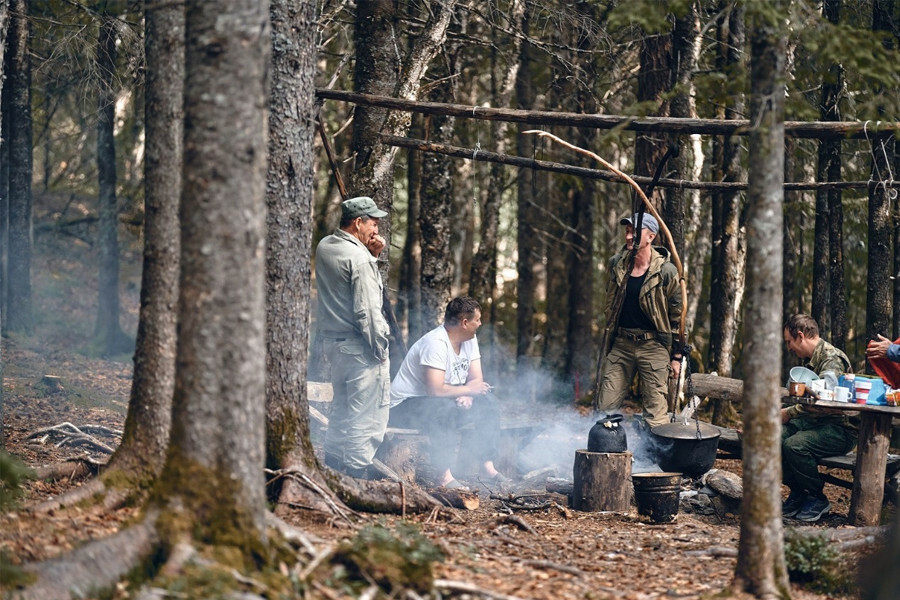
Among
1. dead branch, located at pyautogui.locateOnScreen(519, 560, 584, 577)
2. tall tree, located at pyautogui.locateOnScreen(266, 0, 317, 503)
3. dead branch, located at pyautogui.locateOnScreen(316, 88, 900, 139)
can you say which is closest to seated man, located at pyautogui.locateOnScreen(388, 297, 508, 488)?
dead branch, located at pyautogui.locateOnScreen(316, 88, 900, 139)

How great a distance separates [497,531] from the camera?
247 inches

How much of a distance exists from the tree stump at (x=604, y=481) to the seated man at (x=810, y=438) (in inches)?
57.6

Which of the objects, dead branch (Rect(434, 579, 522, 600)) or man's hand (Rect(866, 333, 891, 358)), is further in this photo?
man's hand (Rect(866, 333, 891, 358))

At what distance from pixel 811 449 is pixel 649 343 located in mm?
1777

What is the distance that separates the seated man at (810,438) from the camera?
7824 millimetres

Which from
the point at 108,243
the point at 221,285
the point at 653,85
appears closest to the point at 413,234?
the point at 108,243

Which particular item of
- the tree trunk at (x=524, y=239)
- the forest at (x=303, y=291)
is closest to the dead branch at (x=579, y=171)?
the forest at (x=303, y=291)

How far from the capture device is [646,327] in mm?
8781

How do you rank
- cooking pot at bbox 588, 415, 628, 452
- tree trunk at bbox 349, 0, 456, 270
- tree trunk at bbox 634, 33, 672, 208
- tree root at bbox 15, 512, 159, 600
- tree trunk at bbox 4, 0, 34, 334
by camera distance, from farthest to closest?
tree trunk at bbox 4, 0, 34, 334 < tree trunk at bbox 634, 33, 672, 208 < tree trunk at bbox 349, 0, 456, 270 < cooking pot at bbox 588, 415, 628, 452 < tree root at bbox 15, 512, 159, 600

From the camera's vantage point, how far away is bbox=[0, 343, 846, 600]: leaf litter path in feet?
15.6

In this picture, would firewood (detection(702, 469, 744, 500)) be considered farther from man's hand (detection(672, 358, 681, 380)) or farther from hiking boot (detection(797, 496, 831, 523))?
man's hand (detection(672, 358, 681, 380))

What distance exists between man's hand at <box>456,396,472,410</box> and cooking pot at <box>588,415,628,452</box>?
1200 mm

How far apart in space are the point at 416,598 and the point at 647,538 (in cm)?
302

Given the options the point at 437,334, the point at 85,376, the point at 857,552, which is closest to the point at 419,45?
the point at 437,334
